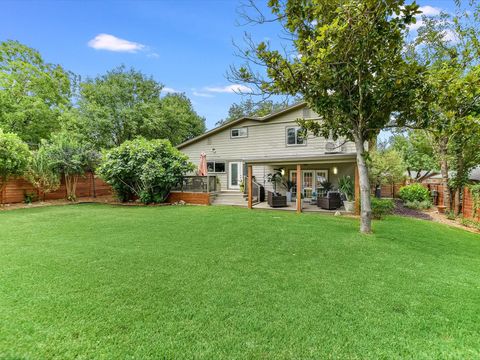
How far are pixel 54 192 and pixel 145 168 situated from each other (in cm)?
605

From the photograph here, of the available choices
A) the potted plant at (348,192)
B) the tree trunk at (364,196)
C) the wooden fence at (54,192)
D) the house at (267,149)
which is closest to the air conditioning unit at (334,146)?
the house at (267,149)

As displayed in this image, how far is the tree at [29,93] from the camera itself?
17703 mm

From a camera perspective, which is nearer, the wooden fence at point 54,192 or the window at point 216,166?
the wooden fence at point 54,192

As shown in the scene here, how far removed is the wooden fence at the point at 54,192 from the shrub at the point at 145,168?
10.9ft

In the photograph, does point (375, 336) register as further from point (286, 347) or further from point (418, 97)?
point (418, 97)

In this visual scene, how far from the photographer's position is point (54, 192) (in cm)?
1396

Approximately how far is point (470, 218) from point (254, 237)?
942cm

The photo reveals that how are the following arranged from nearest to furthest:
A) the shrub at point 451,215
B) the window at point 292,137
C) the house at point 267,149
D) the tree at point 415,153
→ 1. the shrub at point 451,215
2. the house at point 267,149
3. the window at point 292,137
4. the tree at point 415,153

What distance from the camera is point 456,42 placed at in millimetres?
11430

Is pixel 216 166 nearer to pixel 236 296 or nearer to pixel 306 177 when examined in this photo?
pixel 306 177

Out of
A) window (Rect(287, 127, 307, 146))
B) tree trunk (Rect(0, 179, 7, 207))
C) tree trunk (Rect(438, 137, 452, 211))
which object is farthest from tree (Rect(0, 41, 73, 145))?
tree trunk (Rect(438, 137, 452, 211))

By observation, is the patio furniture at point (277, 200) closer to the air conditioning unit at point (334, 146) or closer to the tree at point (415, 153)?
the air conditioning unit at point (334, 146)

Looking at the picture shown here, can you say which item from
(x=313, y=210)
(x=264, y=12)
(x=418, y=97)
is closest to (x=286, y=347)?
(x=418, y=97)

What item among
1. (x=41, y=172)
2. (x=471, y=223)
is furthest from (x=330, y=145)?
(x=41, y=172)
